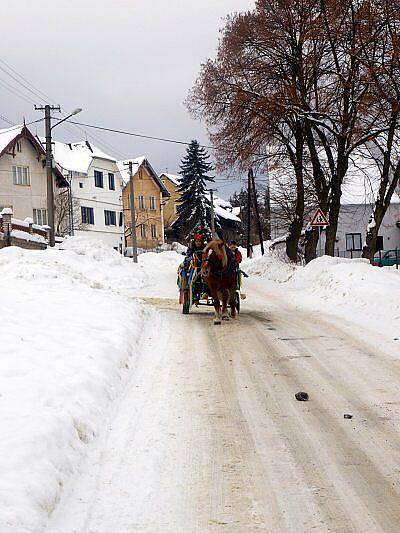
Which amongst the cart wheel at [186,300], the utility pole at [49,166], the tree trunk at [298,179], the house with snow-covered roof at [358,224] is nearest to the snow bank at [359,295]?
the cart wheel at [186,300]

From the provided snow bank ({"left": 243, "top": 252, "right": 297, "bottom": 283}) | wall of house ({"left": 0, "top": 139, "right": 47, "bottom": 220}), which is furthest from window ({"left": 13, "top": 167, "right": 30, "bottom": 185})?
snow bank ({"left": 243, "top": 252, "right": 297, "bottom": 283})

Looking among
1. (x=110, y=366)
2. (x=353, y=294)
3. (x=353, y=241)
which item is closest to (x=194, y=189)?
(x=353, y=241)

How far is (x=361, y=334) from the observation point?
12656 millimetres

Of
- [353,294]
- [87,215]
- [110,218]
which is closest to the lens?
[353,294]

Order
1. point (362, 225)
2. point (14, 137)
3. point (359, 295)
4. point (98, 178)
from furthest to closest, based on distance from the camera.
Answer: point (98, 178) < point (362, 225) < point (14, 137) < point (359, 295)

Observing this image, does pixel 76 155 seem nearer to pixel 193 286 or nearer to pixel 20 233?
pixel 20 233

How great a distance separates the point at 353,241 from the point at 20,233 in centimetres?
3542

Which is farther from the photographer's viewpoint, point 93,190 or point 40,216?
point 93,190

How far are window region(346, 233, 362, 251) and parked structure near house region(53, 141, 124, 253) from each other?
906 inches

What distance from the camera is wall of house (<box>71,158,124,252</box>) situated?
7044 centimetres

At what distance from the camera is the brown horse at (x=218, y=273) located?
15.0m

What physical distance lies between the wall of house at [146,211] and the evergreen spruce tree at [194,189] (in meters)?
6.65

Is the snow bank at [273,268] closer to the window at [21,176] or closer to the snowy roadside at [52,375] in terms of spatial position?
the snowy roadside at [52,375]

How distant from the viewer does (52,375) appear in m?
7.73
